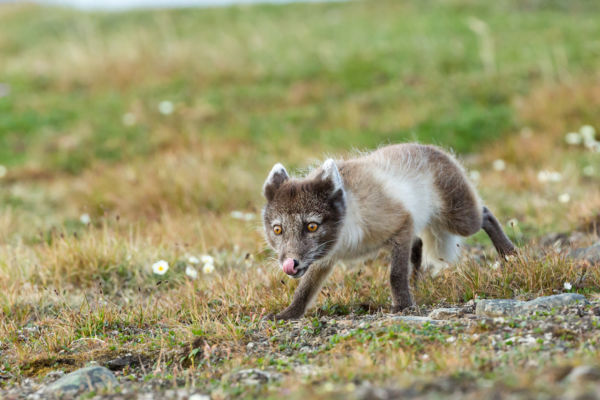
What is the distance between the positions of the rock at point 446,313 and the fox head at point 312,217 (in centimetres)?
89

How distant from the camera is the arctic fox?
195 inches

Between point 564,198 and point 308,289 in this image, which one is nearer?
point 308,289

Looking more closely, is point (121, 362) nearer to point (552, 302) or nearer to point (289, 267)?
point (289, 267)

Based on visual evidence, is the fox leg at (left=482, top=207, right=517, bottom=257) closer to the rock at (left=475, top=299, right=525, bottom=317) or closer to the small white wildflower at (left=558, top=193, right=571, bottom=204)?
the rock at (left=475, top=299, right=525, bottom=317)

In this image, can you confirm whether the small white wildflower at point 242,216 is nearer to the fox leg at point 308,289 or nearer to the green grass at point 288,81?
the fox leg at point 308,289

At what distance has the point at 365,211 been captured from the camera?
16.9 ft

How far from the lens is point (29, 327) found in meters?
5.59

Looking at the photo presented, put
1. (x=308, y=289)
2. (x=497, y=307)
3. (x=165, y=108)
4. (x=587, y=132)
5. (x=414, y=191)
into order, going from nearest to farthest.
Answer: (x=497, y=307), (x=308, y=289), (x=414, y=191), (x=587, y=132), (x=165, y=108)

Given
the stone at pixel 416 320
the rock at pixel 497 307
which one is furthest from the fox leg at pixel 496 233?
the stone at pixel 416 320

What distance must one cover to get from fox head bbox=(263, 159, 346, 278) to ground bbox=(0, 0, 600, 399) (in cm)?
54

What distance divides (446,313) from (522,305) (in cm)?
52

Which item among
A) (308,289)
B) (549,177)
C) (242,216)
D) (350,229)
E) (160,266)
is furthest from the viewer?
(549,177)

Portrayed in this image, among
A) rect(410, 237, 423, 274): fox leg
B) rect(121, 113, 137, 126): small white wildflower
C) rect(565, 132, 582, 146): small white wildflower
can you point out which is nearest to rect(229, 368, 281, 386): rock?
rect(410, 237, 423, 274): fox leg

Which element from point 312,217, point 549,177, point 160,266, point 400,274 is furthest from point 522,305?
point 549,177
